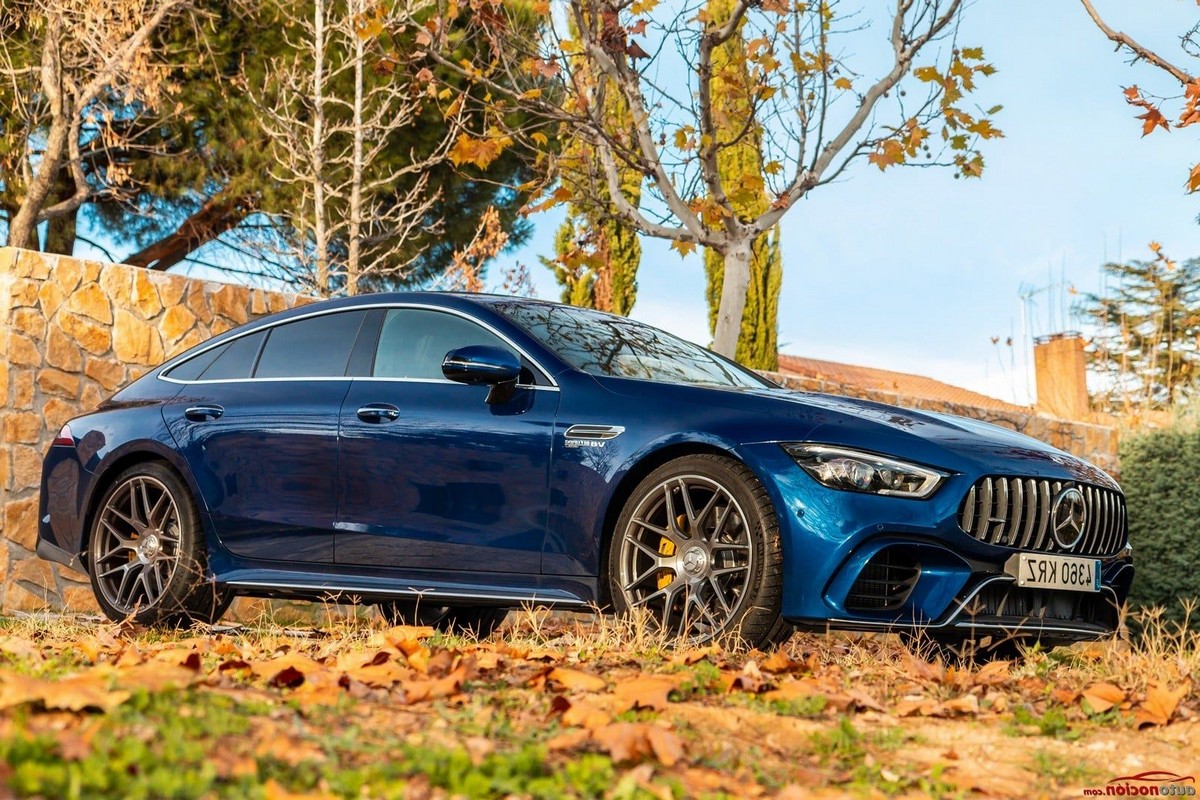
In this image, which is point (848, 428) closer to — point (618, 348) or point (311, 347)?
point (618, 348)

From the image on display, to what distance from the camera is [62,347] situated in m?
9.23

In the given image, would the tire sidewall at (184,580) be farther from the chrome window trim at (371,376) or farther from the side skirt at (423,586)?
the chrome window trim at (371,376)

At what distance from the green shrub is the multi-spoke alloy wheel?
8.00 meters

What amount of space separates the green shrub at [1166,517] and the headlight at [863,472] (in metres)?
7.21

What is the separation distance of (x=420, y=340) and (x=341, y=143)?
49.7 feet

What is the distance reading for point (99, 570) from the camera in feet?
22.5

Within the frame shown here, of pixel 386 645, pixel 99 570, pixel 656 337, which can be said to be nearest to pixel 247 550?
pixel 99 570

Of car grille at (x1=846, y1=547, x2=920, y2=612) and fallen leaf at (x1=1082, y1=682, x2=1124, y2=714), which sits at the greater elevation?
car grille at (x1=846, y1=547, x2=920, y2=612)

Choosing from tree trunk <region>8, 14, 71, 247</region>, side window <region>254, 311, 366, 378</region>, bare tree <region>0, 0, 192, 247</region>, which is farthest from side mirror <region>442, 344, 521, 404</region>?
tree trunk <region>8, 14, 71, 247</region>

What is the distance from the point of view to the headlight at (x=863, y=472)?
15.8 ft

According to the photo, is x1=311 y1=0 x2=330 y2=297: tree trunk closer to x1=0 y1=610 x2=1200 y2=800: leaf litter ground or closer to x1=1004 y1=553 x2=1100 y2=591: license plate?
x1=0 y1=610 x2=1200 y2=800: leaf litter ground

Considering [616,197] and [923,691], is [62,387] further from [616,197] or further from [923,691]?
[923,691]

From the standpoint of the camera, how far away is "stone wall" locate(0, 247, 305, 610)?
891 cm

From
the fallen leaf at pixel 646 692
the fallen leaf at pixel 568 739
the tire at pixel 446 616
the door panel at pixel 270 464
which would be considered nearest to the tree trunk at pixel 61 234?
the tire at pixel 446 616
